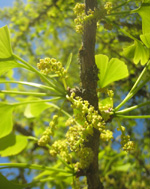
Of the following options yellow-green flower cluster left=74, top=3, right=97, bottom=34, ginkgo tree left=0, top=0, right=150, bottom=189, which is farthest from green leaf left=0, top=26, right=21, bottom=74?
yellow-green flower cluster left=74, top=3, right=97, bottom=34

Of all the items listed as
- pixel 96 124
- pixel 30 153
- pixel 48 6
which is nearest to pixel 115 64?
pixel 96 124

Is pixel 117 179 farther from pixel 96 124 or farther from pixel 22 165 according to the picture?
pixel 96 124

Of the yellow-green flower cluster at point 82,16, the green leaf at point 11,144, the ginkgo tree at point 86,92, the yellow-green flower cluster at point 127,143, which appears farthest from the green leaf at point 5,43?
the yellow-green flower cluster at point 127,143

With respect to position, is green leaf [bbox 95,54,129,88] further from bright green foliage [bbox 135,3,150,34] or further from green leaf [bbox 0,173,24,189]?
green leaf [bbox 0,173,24,189]

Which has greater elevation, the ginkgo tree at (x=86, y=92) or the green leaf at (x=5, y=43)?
the green leaf at (x=5, y=43)

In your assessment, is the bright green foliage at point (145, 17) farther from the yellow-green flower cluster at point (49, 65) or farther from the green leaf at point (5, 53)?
the green leaf at point (5, 53)
